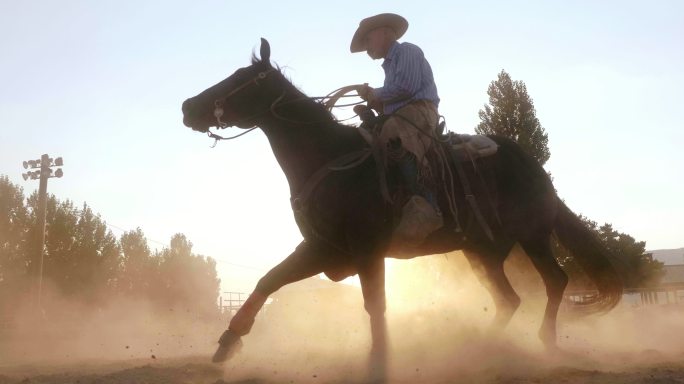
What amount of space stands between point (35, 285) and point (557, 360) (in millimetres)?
27029

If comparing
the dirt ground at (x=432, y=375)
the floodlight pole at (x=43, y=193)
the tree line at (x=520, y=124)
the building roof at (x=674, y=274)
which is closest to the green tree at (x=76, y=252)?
the floodlight pole at (x=43, y=193)

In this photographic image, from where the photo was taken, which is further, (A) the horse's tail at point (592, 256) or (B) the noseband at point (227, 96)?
(A) the horse's tail at point (592, 256)

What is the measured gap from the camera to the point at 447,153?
7.59 meters

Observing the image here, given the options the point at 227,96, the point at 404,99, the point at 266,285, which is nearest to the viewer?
the point at 227,96

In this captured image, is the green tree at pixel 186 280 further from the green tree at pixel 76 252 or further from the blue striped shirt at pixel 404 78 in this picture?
the blue striped shirt at pixel 404 78

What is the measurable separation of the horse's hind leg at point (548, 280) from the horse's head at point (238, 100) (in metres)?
3.70

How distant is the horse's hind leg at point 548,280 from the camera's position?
7.61 m

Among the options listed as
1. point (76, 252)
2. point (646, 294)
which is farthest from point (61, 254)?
point (646, 294)

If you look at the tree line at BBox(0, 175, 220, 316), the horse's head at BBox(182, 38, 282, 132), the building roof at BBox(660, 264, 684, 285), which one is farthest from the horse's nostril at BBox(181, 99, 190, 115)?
the building roof at BBox(660, 264, 684, 285)

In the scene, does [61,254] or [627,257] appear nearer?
[627,257]

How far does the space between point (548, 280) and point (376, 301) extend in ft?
9.16

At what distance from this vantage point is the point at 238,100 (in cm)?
704

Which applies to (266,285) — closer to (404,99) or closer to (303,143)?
(303,143)

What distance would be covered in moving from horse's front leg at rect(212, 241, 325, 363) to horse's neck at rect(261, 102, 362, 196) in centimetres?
74
